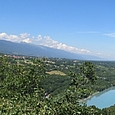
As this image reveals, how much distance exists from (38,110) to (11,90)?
7283 mm

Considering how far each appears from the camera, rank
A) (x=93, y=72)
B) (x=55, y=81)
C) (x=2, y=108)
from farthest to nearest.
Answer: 1. (x=55, y=81)
2. (x=93, y=72)
3. (x=2, y=108)

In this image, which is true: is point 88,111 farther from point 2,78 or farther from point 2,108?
point 2,78

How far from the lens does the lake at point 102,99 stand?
85.1 meters

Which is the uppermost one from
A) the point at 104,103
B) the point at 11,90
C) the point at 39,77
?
the point at 39,77

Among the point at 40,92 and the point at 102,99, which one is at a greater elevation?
the point at 40,92

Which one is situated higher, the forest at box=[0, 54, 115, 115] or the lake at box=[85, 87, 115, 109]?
the forest at box=[0, 54, 115, 115]

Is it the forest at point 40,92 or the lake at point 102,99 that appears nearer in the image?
the forest at point 40,92

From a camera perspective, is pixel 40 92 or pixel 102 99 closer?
pixel 40 92

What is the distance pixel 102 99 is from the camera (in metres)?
95.7

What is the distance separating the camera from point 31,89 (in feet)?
57.2

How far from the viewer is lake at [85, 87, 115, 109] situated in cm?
8506

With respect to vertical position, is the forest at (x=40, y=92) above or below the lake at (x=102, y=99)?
above

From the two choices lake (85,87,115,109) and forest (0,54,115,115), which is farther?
lake (85,87,115,109)

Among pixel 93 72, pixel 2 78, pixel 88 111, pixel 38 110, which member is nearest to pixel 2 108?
pixel 38 110
